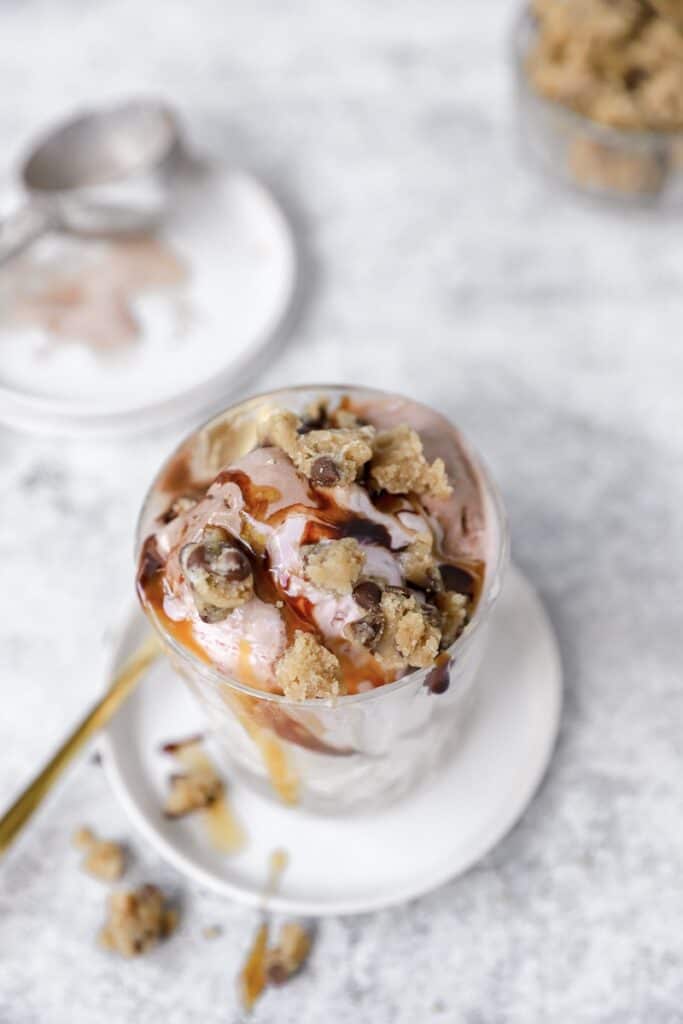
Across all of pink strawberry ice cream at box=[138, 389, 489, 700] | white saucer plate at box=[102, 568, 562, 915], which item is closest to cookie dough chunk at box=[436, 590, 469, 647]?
pink strawberry ice cream at box=[138, 389, 489, 700]

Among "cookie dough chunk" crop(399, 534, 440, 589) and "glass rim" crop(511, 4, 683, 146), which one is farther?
"glass rim" crop(511, 4, 683, 146)

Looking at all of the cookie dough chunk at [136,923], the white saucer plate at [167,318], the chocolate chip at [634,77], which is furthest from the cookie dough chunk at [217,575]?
the chocolate chip at [634,77]

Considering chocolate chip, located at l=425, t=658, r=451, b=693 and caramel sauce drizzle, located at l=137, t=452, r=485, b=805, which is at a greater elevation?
caramel sauce drizzle, located at l=137, t=452, r=485, b=805

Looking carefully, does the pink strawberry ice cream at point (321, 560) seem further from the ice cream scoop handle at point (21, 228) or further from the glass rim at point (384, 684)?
the ice cream scoop handle at point (21, 228)

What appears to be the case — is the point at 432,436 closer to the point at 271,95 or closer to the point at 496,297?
the point at 496,297

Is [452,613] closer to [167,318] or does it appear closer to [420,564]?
[420,564]

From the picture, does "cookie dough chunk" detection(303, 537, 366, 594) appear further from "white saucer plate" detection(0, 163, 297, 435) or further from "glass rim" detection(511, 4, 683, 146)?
"glass rim" detection(511, 4, 683, 146)

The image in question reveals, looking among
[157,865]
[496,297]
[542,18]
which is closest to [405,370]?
[496,297]
